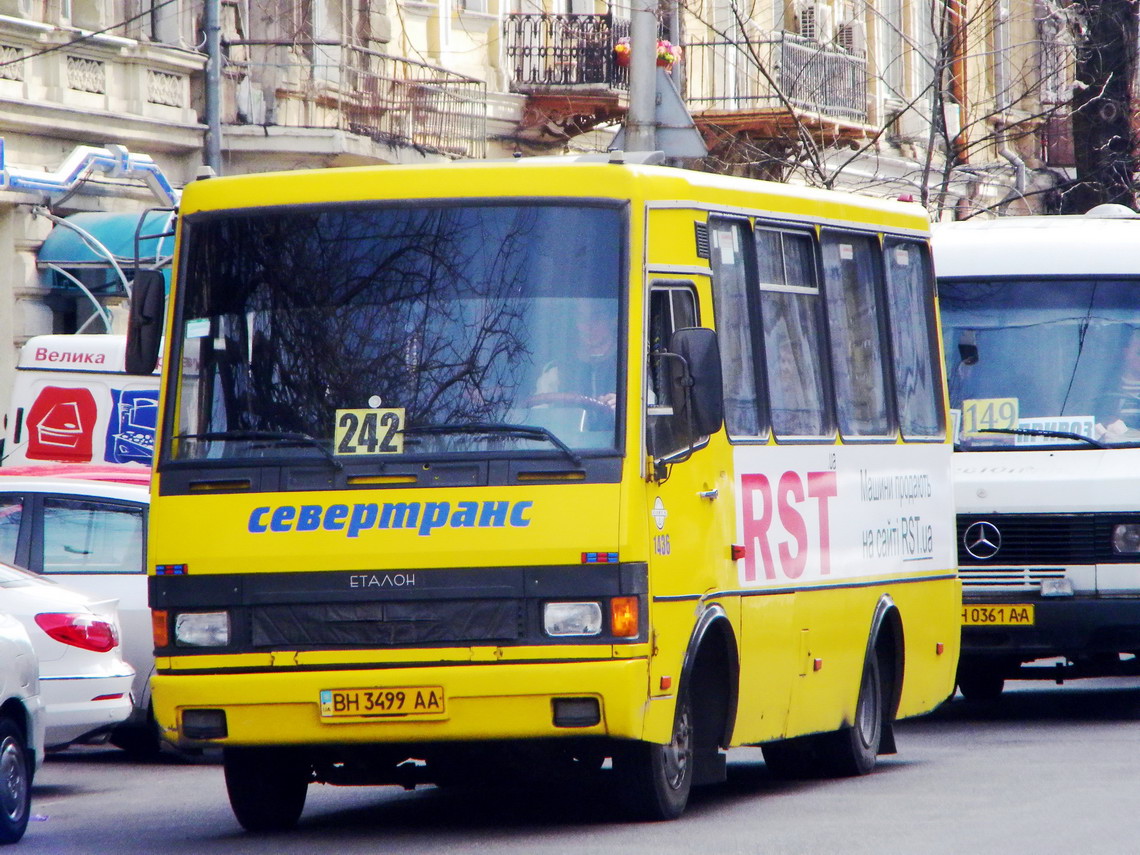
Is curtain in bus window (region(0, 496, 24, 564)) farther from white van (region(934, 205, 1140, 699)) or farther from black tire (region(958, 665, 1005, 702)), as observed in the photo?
black tire (region(958, 665, 1005, 702))

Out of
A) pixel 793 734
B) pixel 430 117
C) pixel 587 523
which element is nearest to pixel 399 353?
pixel 587 523

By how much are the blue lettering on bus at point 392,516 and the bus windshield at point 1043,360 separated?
584cm

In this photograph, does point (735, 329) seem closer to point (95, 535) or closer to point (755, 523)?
point (755, 523)

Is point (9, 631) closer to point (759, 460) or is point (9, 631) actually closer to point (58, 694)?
point (58, 694)

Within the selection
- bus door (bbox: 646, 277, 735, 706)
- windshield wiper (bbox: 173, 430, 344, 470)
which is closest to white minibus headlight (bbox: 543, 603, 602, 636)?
bus door (bbox: 646, 277, 735, 706)

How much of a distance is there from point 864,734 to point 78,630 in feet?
12.5

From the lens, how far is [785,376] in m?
10.9

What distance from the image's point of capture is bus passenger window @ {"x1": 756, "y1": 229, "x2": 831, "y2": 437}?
10.8 meters

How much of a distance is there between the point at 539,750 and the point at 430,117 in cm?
1902

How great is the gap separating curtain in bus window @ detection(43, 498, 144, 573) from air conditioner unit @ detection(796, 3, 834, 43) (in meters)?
22.8

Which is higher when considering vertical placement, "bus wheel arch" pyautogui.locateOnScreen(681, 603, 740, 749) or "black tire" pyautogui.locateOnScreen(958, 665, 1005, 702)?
"bus wheel arch" pyautogui.locateOnScreen(681, 603, 740, 749)

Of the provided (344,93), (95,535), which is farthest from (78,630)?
(344,93)

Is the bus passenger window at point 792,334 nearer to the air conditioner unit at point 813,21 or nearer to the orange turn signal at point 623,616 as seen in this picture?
the orange turn signal at point 623,616

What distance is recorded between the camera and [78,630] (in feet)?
39.1
